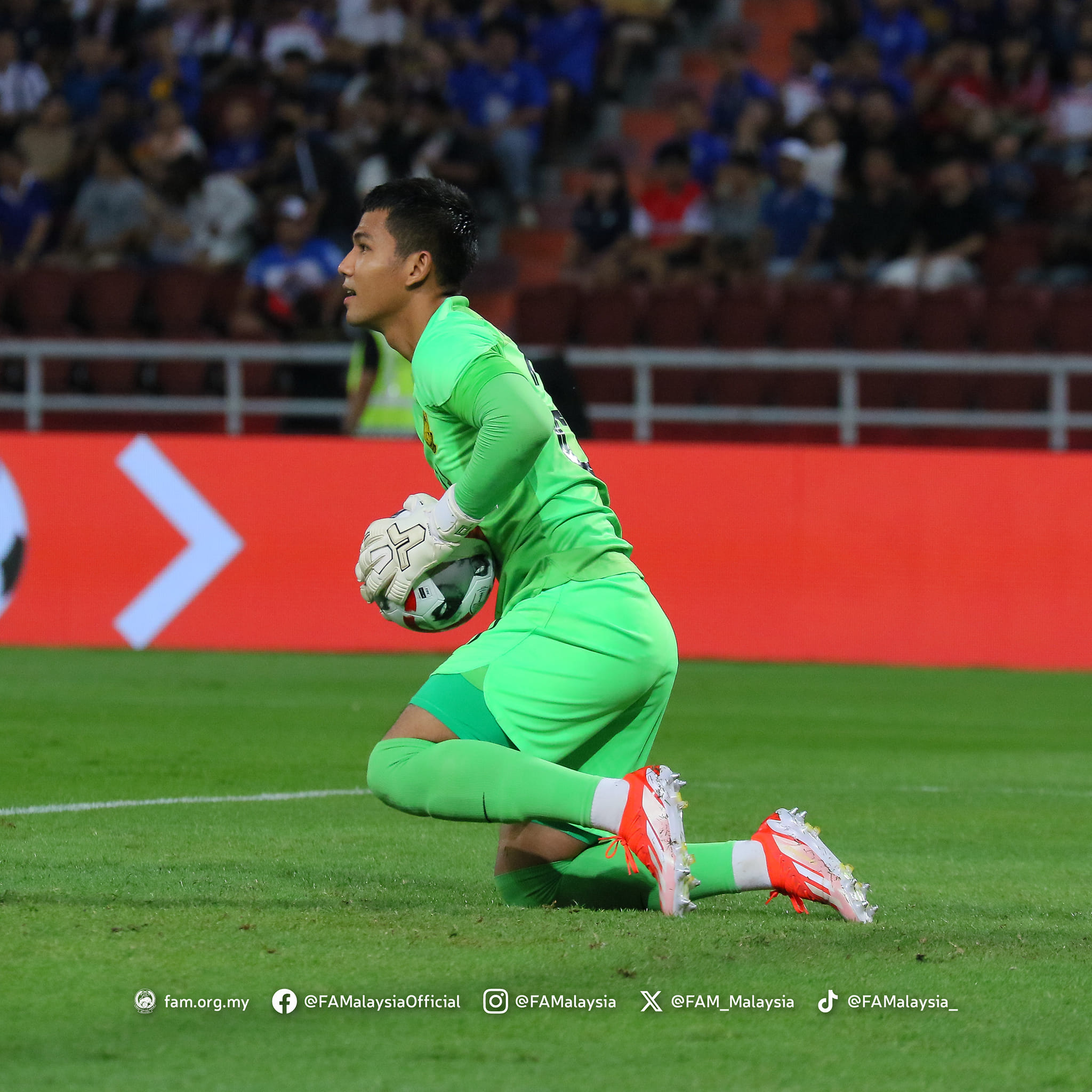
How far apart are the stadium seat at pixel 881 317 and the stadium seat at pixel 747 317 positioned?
69 centimetres

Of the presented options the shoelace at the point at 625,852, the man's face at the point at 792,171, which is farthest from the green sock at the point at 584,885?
the man's face at the point at 792,171

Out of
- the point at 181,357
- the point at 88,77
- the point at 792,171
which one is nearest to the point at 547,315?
the point at 792,171

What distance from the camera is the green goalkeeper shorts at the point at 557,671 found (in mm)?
4977

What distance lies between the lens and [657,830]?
15.6 feet

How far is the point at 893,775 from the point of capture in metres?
8.57

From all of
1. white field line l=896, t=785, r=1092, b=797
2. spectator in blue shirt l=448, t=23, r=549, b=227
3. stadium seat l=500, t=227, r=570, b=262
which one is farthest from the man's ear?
stadium seat l=500, t=227, r=570, b=262

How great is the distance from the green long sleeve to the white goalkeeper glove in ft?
0.19

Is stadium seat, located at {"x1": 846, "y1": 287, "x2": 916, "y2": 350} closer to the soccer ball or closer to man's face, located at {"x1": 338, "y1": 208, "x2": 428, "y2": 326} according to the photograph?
man's face, located at {"x1": 338, "y1": 208, "x2": 428, "y2": 326}

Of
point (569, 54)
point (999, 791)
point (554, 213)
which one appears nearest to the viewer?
point (999, 791)

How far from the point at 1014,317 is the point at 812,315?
1.55m

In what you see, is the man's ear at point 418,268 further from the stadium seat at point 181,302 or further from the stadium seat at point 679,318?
the stadium seat at point 181,302

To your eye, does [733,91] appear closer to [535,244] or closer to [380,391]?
[535,244]

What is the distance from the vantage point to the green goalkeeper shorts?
16.3ft

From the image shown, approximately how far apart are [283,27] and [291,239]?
5214mm
